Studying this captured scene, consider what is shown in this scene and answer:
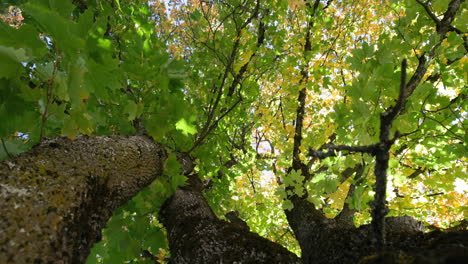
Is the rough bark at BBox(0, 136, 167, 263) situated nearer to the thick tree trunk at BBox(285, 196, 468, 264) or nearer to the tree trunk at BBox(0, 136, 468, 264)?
the tree trunk at BBox(0, 136, 468, 264)

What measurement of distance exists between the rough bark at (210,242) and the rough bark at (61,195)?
614mm

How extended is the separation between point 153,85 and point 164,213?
1521 millimetres

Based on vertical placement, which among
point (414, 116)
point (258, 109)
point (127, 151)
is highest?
point (258, 109)

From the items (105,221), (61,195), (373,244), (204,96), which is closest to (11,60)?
(61,195)

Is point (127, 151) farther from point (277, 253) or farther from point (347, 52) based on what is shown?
point (347, 52)

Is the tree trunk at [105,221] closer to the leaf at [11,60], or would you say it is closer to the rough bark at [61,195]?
the rough bark at [61,195]

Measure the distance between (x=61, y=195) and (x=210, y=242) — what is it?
3.56ft

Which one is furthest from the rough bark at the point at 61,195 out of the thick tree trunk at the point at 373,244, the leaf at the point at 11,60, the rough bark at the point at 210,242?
the thick tree trunk at the point at 373,244

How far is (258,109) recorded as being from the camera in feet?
22.0

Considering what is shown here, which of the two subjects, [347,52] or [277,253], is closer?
[277,253]

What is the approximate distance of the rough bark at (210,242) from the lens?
1.67 m

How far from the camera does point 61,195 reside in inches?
45.6

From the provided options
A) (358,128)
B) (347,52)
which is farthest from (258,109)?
(358,128)

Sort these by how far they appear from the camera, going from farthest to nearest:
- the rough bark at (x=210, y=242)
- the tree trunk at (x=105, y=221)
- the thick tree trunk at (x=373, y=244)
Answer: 1. the rough bark at (x=210, y=242)
2. the tree trunk at (x=105, y=221)
3. the thick tree trunk at (x=373, y=244)
